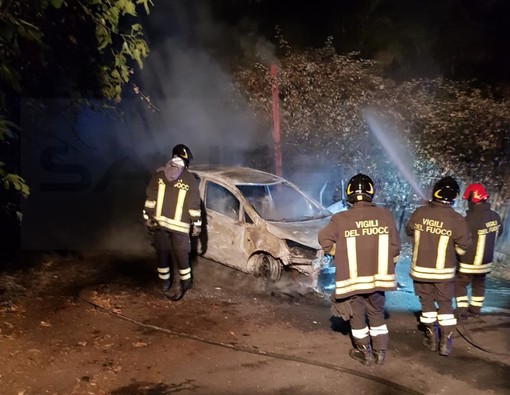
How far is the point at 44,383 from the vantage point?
3791 mm

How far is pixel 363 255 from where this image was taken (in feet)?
14.0

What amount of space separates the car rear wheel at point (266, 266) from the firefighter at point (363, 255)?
7.03 feet

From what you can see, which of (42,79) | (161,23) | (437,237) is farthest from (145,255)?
(161,23)

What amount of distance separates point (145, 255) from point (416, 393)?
204 inches

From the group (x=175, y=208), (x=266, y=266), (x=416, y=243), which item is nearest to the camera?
(x=416, y=243)

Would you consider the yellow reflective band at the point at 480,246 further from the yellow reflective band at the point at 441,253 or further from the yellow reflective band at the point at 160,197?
the yellow reflective band at the point at 160,197

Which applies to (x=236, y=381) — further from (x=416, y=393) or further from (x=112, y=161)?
(x=112, y=161)

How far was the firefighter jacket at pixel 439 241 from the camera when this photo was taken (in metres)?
4.58

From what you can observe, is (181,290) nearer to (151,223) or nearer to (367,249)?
(151,223)

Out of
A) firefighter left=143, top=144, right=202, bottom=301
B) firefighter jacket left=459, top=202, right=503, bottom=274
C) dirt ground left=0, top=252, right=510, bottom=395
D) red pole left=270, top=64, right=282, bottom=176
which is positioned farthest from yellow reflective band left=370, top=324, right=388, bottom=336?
red pole left=270, top=64, right=282, bottom=176

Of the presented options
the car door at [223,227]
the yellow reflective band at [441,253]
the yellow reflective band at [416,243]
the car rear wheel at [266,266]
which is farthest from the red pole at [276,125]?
the yellow reflective band at [441,253]

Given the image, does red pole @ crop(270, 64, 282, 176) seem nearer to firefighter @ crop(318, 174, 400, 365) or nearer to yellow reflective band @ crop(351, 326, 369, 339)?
firefighter @ crop(318, 174, 400, 365)

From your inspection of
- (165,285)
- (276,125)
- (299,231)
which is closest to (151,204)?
(165,285)

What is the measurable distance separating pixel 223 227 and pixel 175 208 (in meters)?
1.40
